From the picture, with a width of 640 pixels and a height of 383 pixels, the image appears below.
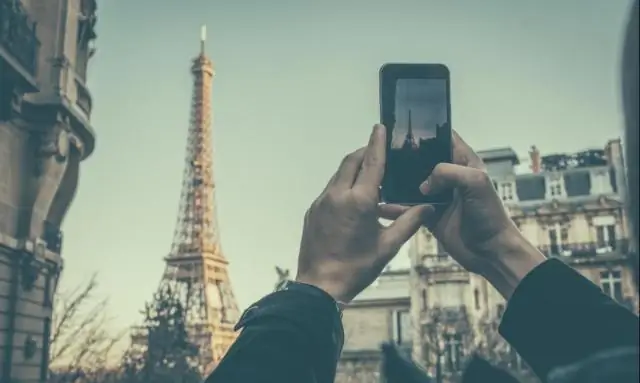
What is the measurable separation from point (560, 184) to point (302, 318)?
26070 mm

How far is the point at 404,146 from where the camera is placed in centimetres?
124

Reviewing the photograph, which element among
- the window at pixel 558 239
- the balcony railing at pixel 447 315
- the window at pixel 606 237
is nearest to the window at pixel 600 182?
the window at pixel 606 237

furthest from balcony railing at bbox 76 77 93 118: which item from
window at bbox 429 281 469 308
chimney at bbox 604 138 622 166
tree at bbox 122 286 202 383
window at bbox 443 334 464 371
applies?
chimney at bbox 604 138 622 166

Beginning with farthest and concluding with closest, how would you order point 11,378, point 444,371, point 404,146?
1. point 444,371
2. point 11,378
3. point 404,146

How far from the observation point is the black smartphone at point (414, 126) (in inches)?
48.1

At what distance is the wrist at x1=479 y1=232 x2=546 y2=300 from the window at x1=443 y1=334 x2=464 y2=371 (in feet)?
74.3

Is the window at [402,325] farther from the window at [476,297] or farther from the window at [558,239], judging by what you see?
the window at [558,239]

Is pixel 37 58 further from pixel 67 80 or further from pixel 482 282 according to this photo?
pixel 482 282

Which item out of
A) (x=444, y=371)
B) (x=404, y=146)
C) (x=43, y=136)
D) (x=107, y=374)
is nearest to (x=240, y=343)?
(x=404, y=146)

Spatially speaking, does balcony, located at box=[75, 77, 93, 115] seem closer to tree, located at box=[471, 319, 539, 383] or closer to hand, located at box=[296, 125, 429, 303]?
hand, located at box=[296, 125, 429, 303]

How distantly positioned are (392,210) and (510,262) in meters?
0.20

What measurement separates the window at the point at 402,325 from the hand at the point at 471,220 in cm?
2722

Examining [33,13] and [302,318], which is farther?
[33,13]

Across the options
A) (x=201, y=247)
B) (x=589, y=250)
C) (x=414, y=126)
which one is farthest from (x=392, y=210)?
(x=201, y=247)
